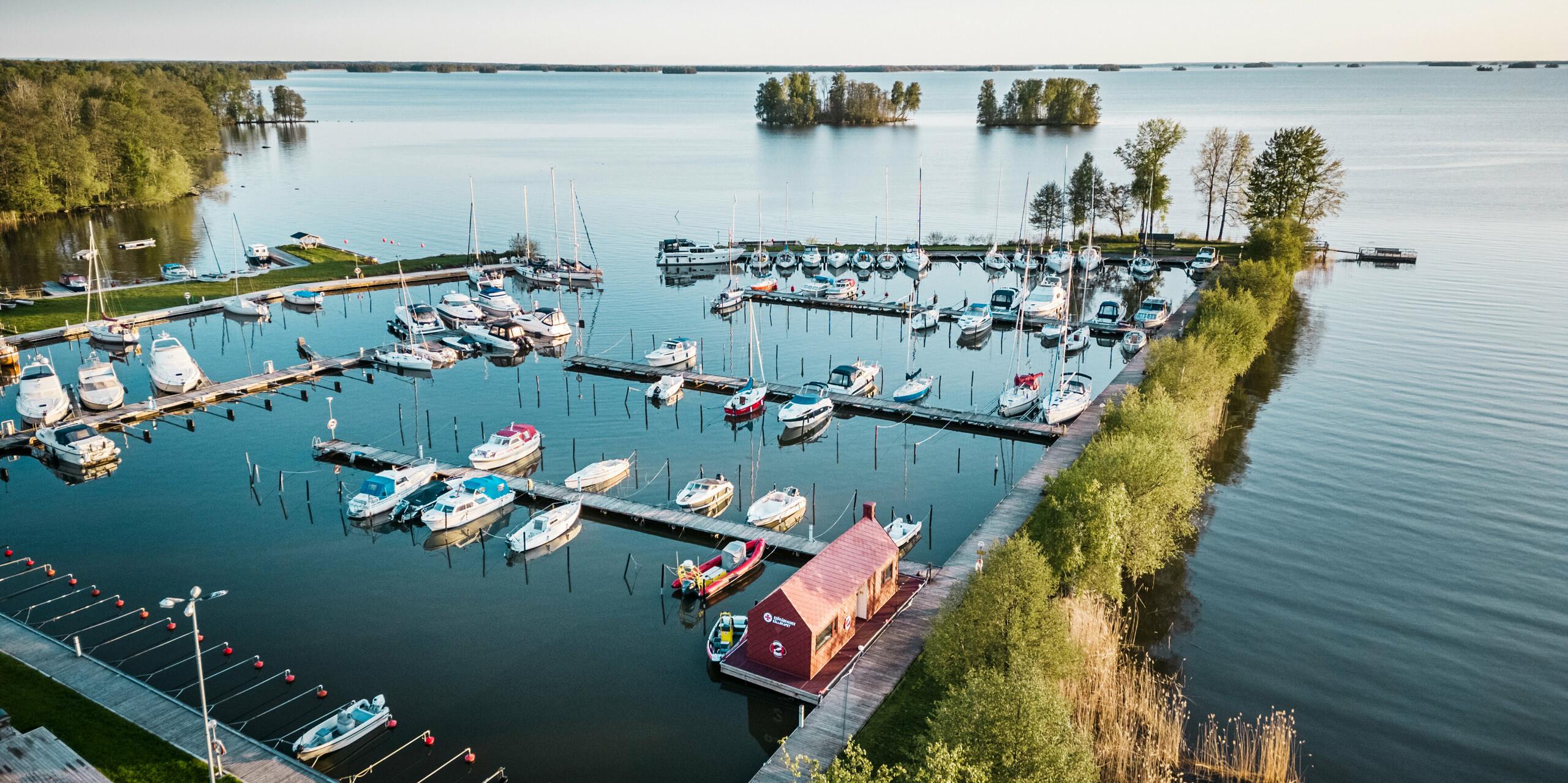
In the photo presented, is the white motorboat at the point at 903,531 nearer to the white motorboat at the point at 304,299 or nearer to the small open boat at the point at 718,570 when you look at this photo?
the small open boat at the point at 718,570

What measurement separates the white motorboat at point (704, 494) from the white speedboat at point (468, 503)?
822 centimetres

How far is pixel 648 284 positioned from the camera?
313ft

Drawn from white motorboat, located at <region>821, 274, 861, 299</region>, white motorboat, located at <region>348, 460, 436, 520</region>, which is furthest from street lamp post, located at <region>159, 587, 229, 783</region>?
white motorboat, located at <region>821, 274, 861, 299</region>

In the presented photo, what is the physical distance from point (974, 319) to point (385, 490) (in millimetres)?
48404

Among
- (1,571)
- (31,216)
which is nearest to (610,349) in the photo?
(1,571)

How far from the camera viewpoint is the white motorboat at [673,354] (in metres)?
66.3

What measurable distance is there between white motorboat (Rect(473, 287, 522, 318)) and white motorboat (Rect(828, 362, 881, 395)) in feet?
98.1

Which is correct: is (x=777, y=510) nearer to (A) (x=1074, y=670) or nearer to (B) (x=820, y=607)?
(B) (x=820, y=607)

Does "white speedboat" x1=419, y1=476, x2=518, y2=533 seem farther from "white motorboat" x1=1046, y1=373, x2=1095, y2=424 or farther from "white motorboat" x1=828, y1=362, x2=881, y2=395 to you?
"white motorboat" x1=1046, y1=373, x2=1095, y2=424

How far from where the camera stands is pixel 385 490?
4481cm

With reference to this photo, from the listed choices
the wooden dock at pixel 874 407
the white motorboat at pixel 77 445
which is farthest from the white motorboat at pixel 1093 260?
the white motorboat at pixel 77 445

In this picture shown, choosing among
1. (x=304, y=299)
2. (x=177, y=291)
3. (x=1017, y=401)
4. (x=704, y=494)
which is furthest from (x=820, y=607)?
(x=177, y=291)

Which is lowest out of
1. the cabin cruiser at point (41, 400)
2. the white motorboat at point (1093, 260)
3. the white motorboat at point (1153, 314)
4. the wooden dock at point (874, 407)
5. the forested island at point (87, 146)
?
the wooden dock at point (874, 407)

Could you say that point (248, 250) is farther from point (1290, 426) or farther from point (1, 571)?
point (1290, 426)
